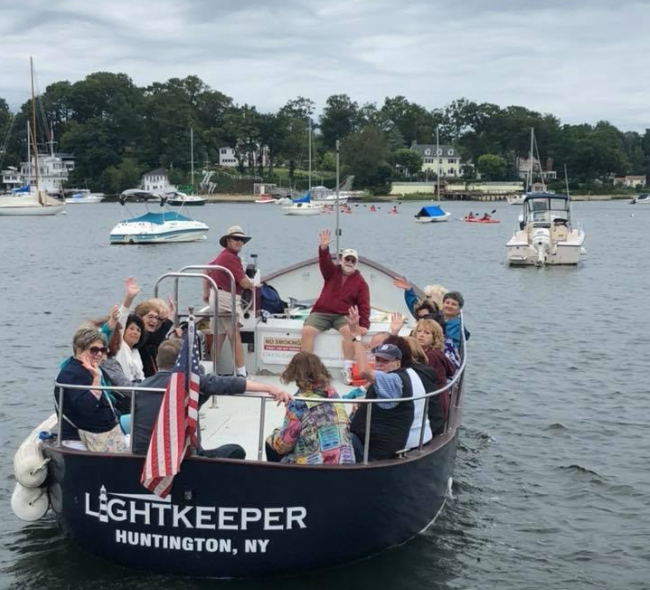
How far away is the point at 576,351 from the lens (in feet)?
64.0

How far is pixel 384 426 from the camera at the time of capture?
7.47 m

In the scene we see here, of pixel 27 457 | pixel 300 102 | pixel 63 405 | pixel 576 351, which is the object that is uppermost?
pixel 300 102

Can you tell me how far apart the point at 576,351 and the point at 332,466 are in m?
13.5

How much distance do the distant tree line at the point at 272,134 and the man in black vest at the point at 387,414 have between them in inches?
5011

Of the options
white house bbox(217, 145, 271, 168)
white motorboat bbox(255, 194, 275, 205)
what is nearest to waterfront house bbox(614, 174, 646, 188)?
white house bbox(217, 145, 271, 168)

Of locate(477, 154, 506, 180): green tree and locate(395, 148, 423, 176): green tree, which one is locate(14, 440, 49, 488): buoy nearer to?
locate(395, 148, 423, 176): green tree

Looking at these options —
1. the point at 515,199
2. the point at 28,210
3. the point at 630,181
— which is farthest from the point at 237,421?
the point at 630,181

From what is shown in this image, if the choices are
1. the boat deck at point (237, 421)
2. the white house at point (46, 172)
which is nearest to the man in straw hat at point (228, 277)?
the boat deck at point (237, 421)

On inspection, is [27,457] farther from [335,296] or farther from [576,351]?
[576,351]

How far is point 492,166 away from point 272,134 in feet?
114

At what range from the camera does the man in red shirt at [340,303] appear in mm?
10969

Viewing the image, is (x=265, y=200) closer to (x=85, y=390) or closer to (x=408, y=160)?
(x=408, y=160)

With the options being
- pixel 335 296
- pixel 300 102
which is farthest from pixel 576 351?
pixel 300 102

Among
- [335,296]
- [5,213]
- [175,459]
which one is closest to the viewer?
[175,459]
